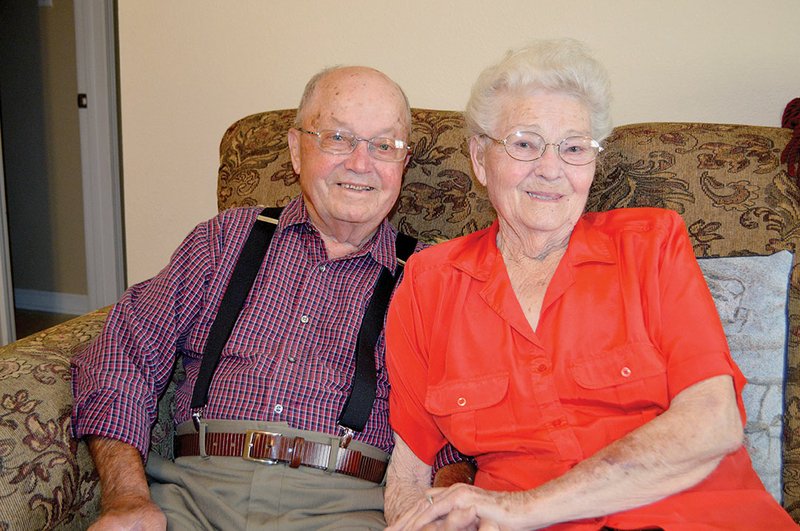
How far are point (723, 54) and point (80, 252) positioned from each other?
3745 mm

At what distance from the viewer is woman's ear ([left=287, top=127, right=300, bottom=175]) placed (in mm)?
1908

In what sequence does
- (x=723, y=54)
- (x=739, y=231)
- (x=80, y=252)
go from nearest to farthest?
→ (x=739, y=231), (x=723, y=54), (x=80, y=252)

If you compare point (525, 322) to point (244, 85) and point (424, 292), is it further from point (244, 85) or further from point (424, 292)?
point (244, 85)

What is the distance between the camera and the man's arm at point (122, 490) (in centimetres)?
138

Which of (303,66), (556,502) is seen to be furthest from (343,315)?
(303,66)

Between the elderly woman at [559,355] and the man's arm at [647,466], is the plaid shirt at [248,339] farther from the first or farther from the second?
the man's arm at [647,466]

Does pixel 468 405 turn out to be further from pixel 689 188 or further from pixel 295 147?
pixel 295 147

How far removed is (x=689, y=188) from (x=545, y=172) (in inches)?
17.8

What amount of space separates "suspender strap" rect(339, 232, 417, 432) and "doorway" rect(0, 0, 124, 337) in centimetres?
250

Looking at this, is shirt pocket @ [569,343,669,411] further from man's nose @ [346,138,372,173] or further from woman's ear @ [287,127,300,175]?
woman's ear @ [287,127,300,175]

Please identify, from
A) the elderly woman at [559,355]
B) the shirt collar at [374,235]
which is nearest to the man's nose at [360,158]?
the shirt collar at [374,235]

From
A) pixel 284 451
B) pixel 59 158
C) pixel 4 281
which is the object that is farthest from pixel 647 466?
pixel 59 158

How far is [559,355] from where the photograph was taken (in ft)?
4.55

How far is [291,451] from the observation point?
1545 mm
